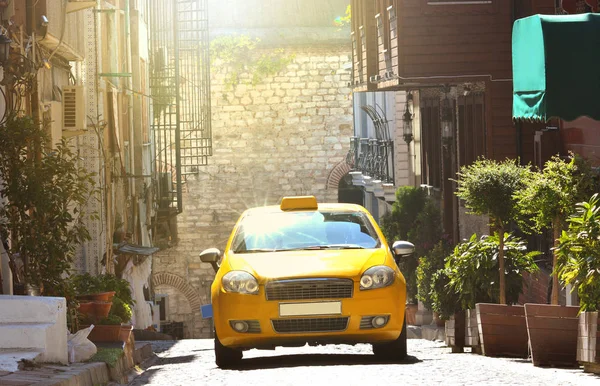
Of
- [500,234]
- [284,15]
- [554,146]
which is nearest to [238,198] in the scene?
[284,15]

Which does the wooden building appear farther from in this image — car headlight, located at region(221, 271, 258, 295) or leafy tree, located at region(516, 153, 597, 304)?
car headlight, located at region(221, 271, 258, 295)

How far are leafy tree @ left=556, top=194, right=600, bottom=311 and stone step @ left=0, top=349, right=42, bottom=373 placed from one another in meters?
4.64

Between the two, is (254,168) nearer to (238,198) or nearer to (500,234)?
(238,198)

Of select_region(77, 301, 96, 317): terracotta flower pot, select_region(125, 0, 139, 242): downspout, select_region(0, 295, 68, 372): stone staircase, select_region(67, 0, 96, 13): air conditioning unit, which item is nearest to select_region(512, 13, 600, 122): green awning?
select_region(77, 301, 96, 317): terracotta flower pot

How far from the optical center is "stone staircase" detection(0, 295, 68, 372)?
10820mm

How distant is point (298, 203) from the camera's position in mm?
14227

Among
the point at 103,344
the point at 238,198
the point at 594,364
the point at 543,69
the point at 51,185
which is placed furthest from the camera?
the point at 238,198

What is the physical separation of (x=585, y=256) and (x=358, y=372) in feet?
7.34

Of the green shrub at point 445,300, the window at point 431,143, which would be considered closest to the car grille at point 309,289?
the green shrub at point 445,300

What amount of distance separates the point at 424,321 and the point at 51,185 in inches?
628

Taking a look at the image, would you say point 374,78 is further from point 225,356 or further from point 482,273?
point 225,356

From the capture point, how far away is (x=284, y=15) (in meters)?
43.8

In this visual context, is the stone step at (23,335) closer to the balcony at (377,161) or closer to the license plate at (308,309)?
the license plate at (308,309)

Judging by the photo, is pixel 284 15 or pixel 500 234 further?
pixel 284 15
